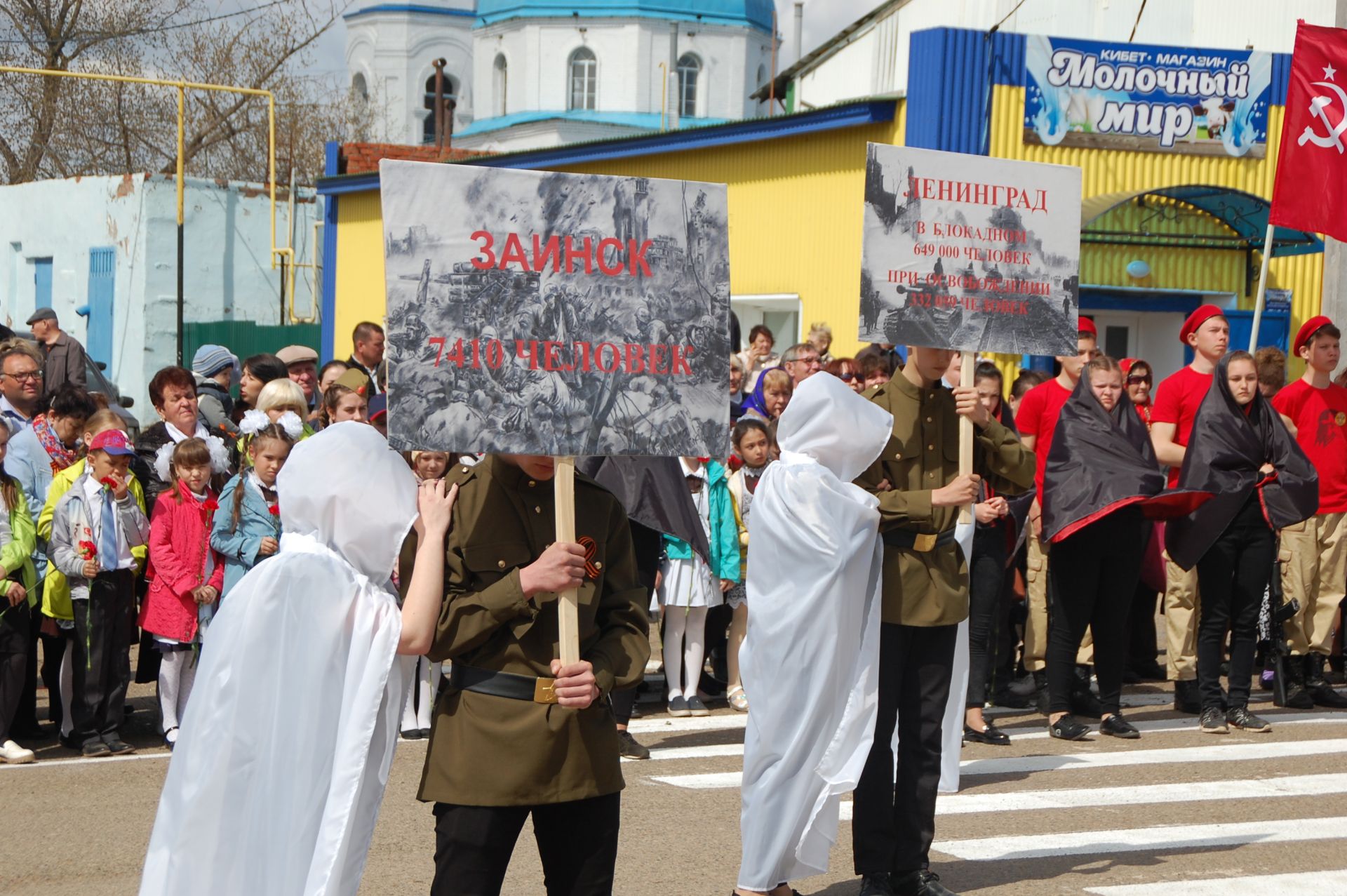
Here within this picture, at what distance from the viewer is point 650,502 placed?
9.17m

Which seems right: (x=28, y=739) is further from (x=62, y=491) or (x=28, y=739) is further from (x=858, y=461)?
(x=858, y=461)

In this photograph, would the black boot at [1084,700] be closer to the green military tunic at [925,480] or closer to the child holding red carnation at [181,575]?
the green military tunic at [925,480]

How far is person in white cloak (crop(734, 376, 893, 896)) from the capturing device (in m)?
6.09

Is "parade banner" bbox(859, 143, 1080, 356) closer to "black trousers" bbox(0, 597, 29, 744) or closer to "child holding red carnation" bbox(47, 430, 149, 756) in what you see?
"child holding red carnation" bbox(47, 430, 149, 756)

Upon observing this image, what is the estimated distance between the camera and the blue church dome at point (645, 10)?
56.2 m

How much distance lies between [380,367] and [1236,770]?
19.7 ft

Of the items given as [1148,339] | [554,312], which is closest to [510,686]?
[554,312]

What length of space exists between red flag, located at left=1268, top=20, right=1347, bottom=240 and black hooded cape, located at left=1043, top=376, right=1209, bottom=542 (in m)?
3.35

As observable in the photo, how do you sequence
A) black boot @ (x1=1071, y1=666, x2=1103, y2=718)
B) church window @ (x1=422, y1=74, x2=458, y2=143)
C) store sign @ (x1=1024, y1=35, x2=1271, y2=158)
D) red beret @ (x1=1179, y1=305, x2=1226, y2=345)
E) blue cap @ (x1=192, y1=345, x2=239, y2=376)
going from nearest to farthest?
1. red beret @ (x1=1179, y1=305, x2=1226, y2=345)
2. black boot @ (x1=1071, y1=666, x2=1103, y2=718)
3. blue cap @ (x1=192, y1=345, x2=239, y2=376)
4. store sign @ (x1=1024, y1=35, x2=1271, y2=158)
5. church window @ (x1=422, y1=74, x2=458, y2=143)

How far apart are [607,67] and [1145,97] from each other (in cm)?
3994

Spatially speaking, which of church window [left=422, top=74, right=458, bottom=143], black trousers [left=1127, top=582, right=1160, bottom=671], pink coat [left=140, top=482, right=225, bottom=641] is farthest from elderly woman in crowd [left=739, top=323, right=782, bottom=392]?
church window [left=422, top=74, right=458, bottom=143]

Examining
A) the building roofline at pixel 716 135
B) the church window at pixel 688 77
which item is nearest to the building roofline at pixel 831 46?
the building roofline at pixel 716 135

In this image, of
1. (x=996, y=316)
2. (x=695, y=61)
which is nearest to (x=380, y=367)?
(x=996, y=316)

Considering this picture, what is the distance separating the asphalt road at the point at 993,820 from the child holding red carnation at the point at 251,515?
107 cm
